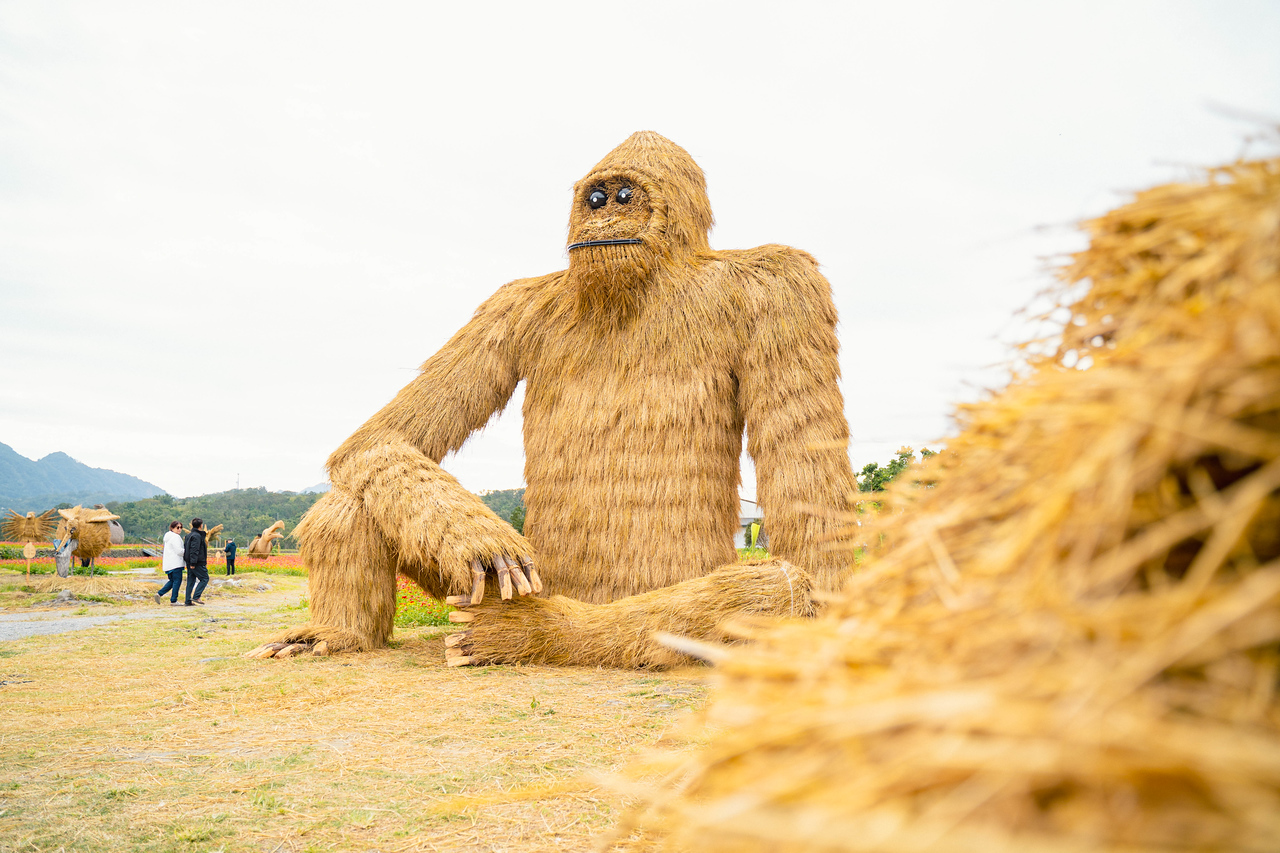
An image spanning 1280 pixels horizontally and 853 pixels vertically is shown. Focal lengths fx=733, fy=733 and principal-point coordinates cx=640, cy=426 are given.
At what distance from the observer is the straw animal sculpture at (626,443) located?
3.32m

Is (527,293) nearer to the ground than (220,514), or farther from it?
farther from it

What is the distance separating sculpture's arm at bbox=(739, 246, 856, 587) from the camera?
3234mm

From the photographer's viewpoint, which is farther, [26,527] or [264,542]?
[264,542]

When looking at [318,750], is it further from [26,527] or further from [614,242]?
[26,527]

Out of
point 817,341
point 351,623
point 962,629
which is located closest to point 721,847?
point 962,629

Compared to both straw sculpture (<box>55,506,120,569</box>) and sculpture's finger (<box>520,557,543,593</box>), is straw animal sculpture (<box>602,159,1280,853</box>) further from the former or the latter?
straw sculpture (<box>55,506,120,569</box>)

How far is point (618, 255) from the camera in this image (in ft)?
11.7

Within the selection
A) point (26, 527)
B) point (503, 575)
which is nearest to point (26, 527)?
point (26, 527)

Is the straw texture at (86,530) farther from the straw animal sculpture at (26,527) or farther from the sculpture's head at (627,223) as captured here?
the sculpture's head at (627,223)

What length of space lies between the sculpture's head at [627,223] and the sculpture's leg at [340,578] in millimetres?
1609

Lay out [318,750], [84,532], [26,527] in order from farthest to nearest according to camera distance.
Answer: [26,527], [84,532], [318,750]

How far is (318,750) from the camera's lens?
82.2 inches

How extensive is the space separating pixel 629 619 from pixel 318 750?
4.63 ft

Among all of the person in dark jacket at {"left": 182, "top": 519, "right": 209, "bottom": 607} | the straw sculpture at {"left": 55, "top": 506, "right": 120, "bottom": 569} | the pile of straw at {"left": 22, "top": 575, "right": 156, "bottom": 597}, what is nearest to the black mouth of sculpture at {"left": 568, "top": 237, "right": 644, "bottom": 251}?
the person in dark jacket at {"left": 182, "top": 519, "right": 209, "bottom": 607}
